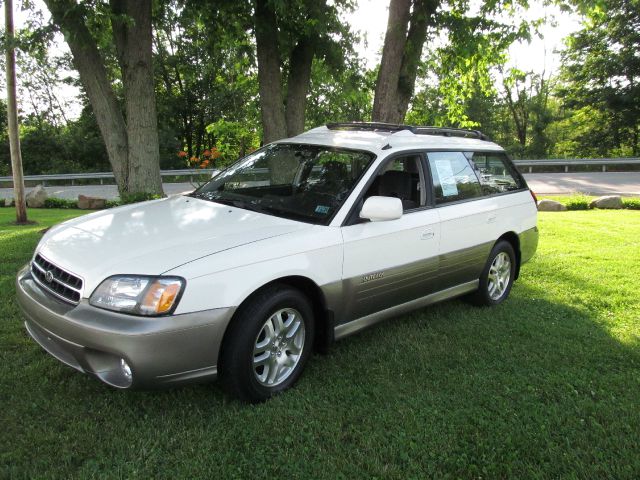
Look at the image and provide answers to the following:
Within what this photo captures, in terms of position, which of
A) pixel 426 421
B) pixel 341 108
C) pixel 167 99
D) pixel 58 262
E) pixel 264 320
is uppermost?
pixel 167 99

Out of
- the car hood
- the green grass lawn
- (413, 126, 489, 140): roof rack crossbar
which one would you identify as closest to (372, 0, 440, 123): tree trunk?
(413, 126, 489, 140): roof rack crossbar

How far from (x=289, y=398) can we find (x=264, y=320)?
56cm

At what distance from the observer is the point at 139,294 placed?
9.14 ft

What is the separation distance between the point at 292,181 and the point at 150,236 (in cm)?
142

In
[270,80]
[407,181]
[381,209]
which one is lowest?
[381,209]

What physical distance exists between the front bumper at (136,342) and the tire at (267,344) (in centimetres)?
11

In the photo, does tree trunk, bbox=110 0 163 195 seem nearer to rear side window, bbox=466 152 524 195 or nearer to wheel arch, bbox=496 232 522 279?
rear side window, bbox=466 152 524 195

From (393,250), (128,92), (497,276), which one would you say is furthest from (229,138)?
(393,250)

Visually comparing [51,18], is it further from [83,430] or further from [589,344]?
[589,344]

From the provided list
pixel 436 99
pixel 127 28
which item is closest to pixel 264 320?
pixel 127 28

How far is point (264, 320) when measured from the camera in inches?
123

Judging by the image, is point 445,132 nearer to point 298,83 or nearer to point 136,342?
point 136,342

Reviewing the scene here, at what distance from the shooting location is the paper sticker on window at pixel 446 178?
4.52m

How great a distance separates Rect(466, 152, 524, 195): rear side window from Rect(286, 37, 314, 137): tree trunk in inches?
181
